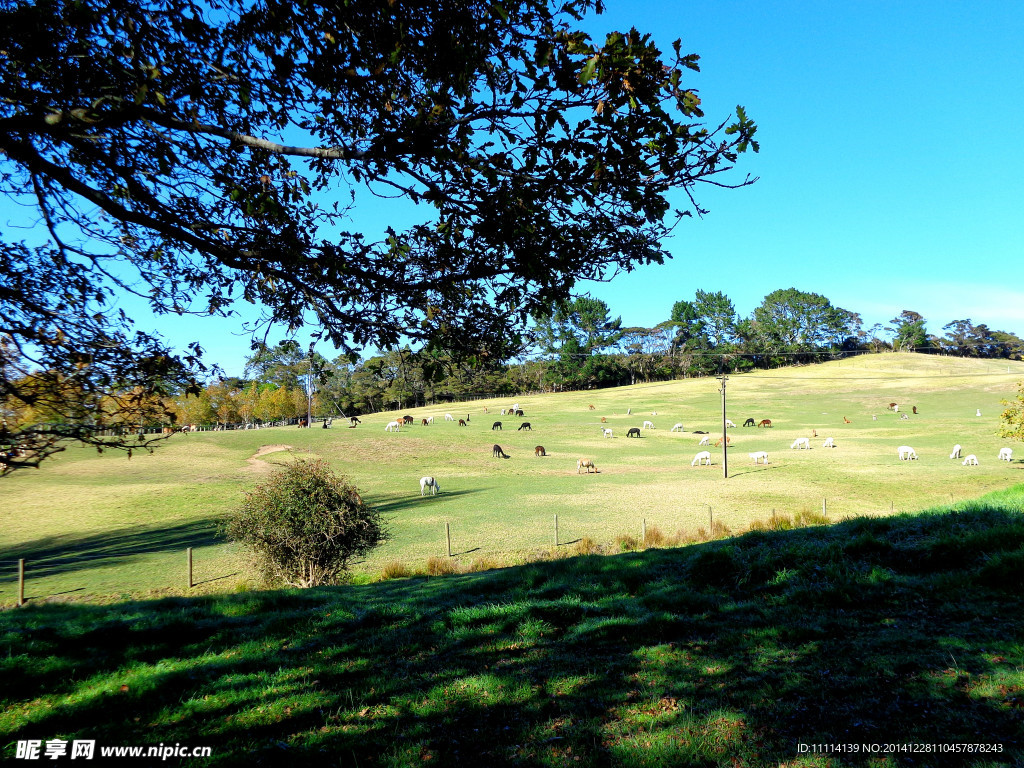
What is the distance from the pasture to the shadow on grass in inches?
5.4

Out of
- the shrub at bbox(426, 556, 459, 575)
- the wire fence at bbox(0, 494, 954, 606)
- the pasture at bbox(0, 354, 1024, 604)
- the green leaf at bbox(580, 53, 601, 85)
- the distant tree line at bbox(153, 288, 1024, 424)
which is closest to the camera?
the green leaf at bbox(580, 53, 601, 85)

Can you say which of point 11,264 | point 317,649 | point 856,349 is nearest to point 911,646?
point 317,649

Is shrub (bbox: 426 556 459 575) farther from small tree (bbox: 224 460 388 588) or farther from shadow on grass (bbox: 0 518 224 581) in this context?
shadow on grass (bbox: 0 518 224 581)

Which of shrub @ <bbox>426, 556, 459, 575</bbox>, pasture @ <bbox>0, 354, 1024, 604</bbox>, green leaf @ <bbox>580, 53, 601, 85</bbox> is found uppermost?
green leaf @ <bbox>580, 53, 601, 85</bbox>

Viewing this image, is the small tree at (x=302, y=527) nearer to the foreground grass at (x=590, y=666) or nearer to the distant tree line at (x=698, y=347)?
the foreground grass at (x=590, y=666)

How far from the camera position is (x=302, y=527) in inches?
615

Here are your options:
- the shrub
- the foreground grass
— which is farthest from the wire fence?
the foreground grass

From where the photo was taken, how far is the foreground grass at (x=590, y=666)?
4469 mm

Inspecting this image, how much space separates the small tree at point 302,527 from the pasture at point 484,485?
3698 mm

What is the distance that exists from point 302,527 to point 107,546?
17.2 m

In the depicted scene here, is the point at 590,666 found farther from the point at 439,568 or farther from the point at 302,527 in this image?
the point at 302,527

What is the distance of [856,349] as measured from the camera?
164 meters

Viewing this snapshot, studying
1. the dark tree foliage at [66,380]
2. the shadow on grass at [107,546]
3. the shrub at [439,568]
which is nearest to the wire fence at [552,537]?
the shadow on grass at [107,546]

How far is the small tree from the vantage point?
1559 cm
